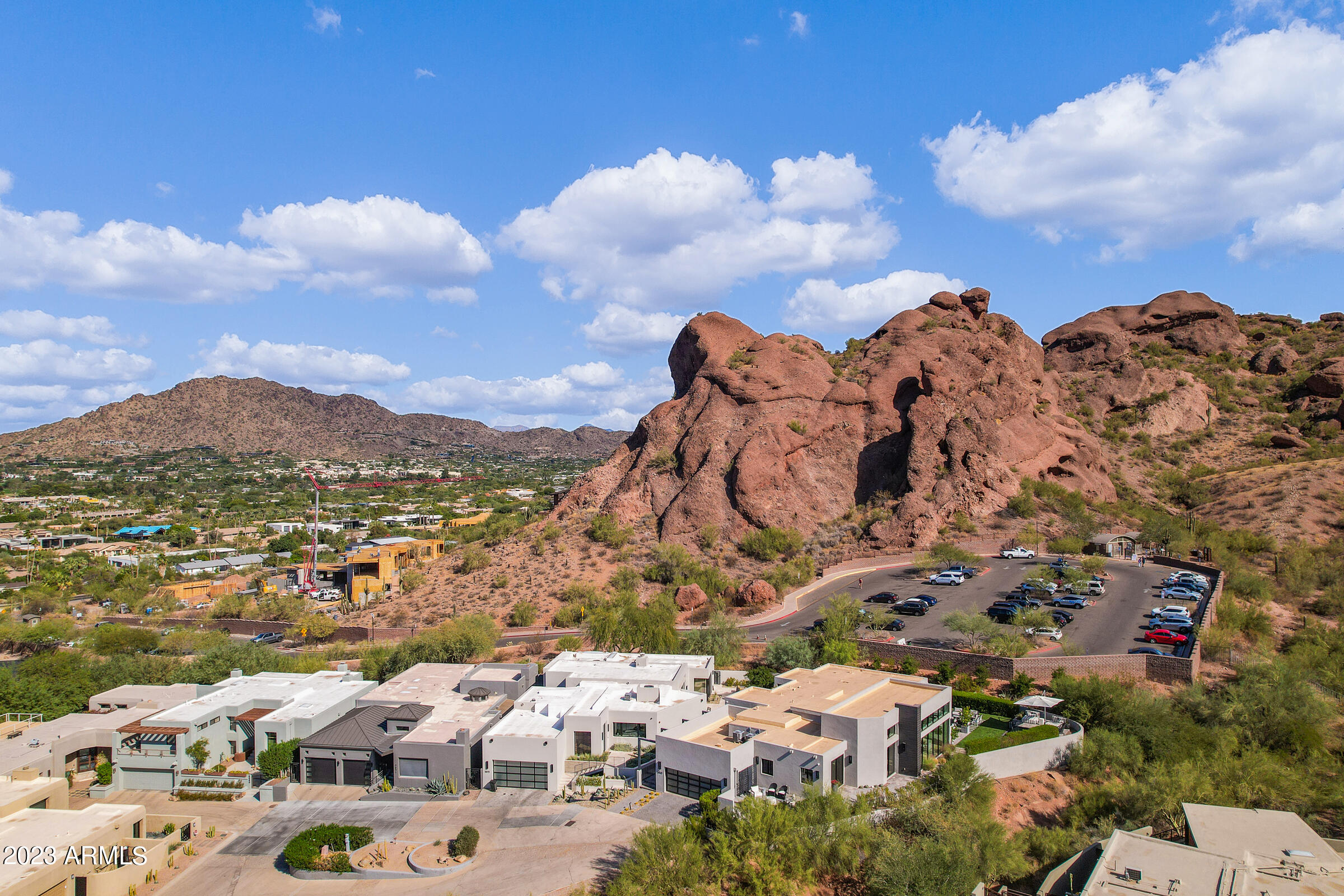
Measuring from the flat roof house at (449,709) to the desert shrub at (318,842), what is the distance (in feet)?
11.7

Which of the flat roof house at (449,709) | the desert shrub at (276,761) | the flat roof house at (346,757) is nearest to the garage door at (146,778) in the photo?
the desert shrub at (276,761)

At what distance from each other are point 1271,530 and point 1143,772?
122 ft

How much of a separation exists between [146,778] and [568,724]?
1600 cm

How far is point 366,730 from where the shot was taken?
3188cm

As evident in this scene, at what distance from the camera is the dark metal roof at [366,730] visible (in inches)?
1217

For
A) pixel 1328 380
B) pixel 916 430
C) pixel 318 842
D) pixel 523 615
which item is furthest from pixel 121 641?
pixel 1328 380

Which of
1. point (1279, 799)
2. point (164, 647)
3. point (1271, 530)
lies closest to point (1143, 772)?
point (1279, 799)

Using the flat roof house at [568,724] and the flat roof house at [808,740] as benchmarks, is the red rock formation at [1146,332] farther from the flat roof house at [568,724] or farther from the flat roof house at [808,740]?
the flat roof house at [568,724]

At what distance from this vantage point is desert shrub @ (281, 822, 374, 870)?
24312 mm

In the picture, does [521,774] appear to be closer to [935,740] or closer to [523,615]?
[935,740]

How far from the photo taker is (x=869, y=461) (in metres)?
66.8

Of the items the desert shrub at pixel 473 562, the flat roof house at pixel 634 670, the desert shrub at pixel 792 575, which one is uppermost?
the desert shrub at pixel 473 562

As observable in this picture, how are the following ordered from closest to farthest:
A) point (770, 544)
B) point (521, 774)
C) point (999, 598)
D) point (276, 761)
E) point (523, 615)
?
1. point (521, 774)
2. point (276, 761)
3. point (999, 598)
4. point (523, 615)
5. point (770, 544)

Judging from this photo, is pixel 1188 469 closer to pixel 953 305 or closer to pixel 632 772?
pixel 953 305
